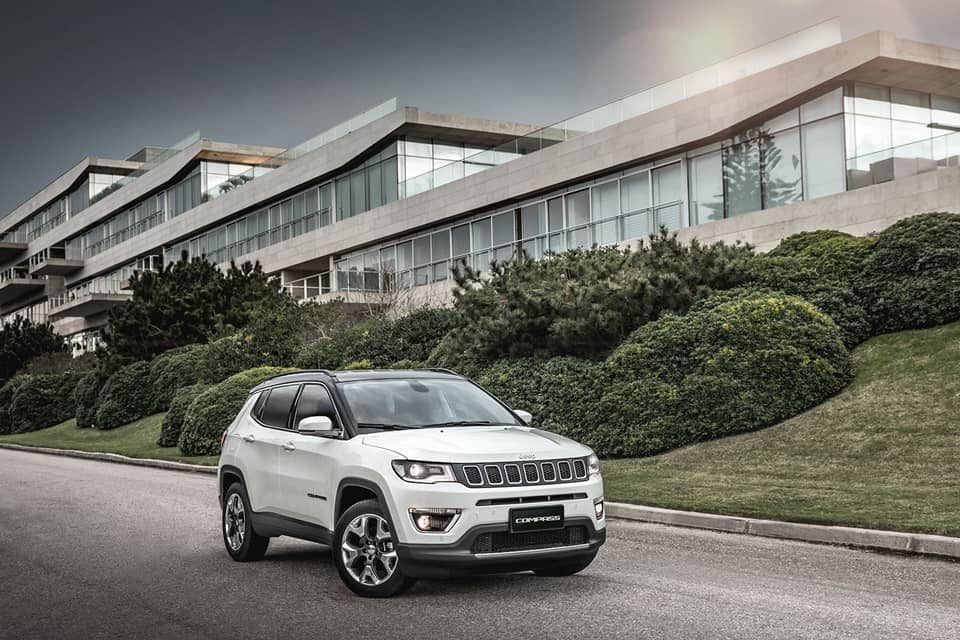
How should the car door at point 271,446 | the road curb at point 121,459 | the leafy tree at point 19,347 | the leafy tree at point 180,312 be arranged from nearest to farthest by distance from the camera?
the car door at point 271,446
the road curb at point 121,459
the leafy tree at point 180,312
the leafy tree at point 19,347

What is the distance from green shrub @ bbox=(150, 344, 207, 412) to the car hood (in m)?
30.4

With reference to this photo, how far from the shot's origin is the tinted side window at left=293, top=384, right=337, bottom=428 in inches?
346

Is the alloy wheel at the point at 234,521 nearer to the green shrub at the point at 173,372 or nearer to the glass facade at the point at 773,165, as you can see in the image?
the glass facade at the point at 773,165

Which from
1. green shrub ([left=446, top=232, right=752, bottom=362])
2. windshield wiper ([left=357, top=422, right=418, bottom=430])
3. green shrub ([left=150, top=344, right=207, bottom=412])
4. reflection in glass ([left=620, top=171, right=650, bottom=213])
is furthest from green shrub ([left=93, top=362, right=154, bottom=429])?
windshield wiper ([left=357, top=422, right=418, bottom=430])

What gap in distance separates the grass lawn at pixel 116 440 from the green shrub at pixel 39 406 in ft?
3.87

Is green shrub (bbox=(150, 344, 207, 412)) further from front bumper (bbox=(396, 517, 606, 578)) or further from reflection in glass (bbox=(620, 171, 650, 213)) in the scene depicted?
front bumper (bbox=(396, 517, 606, 578))

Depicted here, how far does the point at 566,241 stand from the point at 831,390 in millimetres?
20525

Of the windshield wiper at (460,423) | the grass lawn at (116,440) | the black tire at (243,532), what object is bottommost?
the grass lawn at (116,440)

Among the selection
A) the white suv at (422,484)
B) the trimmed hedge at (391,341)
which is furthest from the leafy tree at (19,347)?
the white suv at (422,484)

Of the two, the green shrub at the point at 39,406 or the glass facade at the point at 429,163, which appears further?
the green shrub at the point at 39,406

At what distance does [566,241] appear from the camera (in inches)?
1497

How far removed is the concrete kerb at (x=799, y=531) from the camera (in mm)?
9758

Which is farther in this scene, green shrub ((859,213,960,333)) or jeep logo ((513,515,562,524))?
green shrub ((859,213,960,333))

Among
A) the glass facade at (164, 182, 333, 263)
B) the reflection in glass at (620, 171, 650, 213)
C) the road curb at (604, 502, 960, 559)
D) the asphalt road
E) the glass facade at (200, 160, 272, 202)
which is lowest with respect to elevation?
the road curb at (604, 502, 960, 559)
